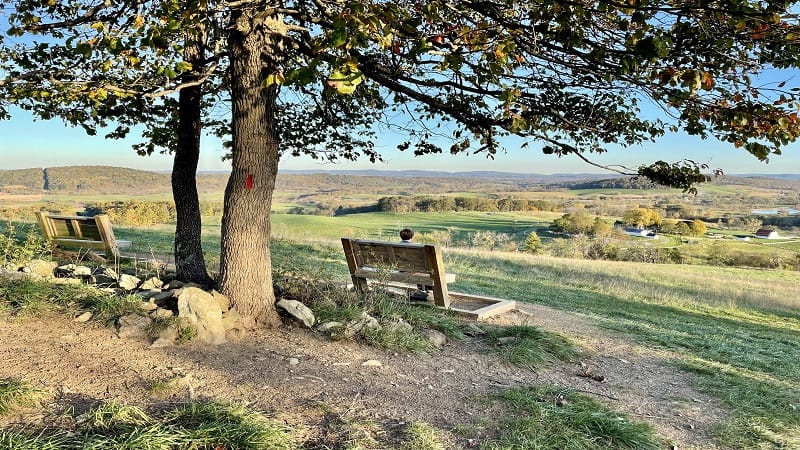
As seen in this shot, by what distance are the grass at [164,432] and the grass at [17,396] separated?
12.1 inches

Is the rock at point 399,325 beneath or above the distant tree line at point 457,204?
above

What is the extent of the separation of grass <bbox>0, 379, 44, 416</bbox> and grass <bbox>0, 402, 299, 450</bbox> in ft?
1.01

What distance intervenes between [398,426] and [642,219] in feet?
152

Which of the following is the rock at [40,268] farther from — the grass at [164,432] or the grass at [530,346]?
the grass at [530,346]

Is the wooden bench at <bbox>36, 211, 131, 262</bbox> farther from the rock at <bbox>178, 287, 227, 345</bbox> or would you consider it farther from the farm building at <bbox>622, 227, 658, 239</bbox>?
the farm building at <bbox>622, 227, 658, 239</bbox>

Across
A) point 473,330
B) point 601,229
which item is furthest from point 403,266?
point 601,229

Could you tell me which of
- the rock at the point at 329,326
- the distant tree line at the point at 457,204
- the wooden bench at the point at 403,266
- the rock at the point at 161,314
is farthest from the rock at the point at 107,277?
the distant tree line at the point at 457,204

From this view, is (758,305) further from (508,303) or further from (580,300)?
(508,303)

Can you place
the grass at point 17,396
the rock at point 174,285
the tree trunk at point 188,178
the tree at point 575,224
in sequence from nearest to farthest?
the grass at point 17,396
the rock at point 174,285
the tree trunk at point 188,178
the tree at point 575,224

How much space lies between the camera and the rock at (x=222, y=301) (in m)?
5.37

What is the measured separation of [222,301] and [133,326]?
86cm

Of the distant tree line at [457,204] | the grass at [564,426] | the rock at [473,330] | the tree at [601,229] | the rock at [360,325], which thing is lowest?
the tree at [601,229]

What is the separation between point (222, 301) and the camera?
541 cm

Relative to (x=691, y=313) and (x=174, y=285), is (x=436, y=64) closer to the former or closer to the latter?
(x=174, y=285)
